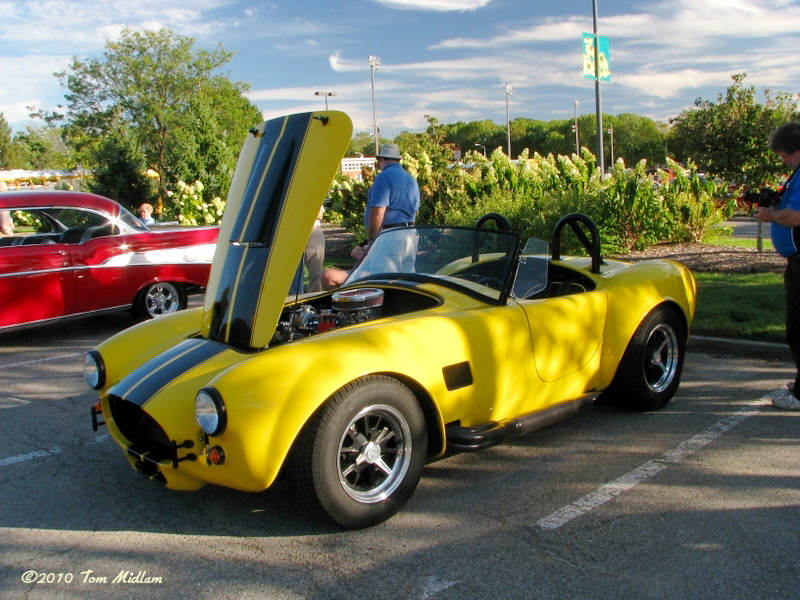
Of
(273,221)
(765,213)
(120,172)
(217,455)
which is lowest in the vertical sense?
(217,455)

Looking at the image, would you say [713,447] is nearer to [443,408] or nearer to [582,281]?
[582,281]

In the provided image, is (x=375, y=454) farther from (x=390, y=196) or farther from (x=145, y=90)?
(x=145, y=90)

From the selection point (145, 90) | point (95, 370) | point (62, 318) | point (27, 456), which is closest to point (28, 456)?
point (27, 456)

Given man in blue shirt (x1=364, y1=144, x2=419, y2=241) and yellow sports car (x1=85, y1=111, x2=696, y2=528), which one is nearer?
yellow sports car (x1=85, y1=111, x2=696, y2=528)

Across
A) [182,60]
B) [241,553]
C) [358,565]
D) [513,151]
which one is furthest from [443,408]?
[513,151]

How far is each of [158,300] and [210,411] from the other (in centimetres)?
628

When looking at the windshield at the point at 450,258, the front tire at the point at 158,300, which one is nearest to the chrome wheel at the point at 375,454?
the windshield at the point at 450,258

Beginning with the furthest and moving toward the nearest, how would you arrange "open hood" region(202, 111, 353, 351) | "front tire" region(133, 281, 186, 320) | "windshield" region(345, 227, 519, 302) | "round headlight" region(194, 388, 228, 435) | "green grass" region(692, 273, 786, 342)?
1. "front tire" region(133, 281, 186, 320)
2. "green grass" region(692, 273, 786, 342)
3. "windshield" region(345, 227, 519, 302)
4. "open hood" region(202, 111, 353, 351)
5. "round headlight" region(194, 388, 228, 435)

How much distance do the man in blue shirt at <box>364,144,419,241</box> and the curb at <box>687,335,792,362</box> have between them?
302 cm

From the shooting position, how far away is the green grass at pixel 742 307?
20.9 ft

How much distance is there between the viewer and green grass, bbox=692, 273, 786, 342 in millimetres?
6371

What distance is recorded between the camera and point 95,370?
155 inches

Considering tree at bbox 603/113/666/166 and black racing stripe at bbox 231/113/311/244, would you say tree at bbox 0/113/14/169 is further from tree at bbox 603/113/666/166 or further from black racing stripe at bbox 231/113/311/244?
black racing stripe at bbox 231/113/311/244

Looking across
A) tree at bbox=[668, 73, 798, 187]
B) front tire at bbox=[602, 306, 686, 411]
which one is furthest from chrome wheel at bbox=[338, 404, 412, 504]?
tree at bbox=[668, 73, 798, 187]
